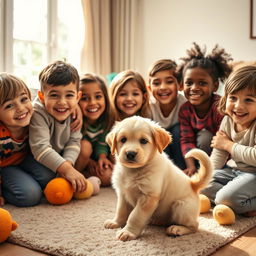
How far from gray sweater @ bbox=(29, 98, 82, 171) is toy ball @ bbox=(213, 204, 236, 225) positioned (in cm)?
85

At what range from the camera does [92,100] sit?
2.30 meters

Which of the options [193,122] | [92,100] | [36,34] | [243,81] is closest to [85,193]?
[92,100]

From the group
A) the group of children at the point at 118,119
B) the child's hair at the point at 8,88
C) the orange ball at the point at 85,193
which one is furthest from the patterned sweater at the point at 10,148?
the orange ball at the point at 85,193

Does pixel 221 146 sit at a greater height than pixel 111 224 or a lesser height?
greater

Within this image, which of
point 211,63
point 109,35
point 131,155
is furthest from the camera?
point 109,35

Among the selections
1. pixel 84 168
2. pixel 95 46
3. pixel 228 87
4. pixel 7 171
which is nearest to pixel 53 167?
pixel 7 171

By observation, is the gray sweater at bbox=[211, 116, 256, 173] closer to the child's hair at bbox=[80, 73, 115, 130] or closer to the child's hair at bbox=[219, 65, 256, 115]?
the child's hair at bbox=[219, 65, 256, 115]

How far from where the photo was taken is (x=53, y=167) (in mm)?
1972

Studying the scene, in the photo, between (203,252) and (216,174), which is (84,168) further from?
(203,252)

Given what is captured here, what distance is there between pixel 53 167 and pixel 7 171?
0.27 m

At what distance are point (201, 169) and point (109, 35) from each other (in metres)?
3.02

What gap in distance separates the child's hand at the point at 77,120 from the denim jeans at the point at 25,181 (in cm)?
30

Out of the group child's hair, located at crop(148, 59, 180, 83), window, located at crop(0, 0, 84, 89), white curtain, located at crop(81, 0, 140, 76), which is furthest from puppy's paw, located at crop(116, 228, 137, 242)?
white curtain, located at crop(81, 0, 140, 76)

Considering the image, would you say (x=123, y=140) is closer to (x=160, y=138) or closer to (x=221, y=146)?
(x=160, y=138)
